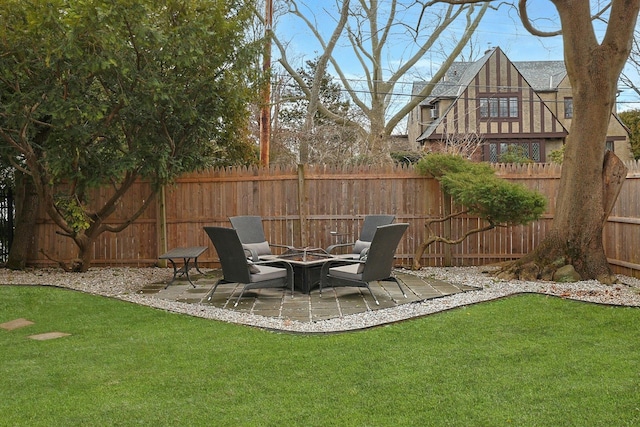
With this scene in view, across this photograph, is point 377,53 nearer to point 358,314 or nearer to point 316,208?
point 316,208

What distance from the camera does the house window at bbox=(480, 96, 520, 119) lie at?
1028 inches

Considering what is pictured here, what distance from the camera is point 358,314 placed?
6.48 m

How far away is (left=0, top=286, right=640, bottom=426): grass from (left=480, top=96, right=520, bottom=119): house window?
21.0m

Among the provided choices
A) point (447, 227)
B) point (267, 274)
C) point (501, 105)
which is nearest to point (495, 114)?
point (501, 105)

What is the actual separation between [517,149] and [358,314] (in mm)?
21620

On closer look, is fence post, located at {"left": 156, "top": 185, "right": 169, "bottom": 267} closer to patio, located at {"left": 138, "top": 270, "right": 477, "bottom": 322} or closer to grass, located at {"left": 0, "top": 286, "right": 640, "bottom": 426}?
patio, located at {"left": 138, "top": 270, "right": 477, "bottom": 322}

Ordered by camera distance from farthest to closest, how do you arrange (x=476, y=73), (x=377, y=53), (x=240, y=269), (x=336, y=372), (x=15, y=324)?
(x=476, y=73) < (x=377, y=53) < (x=240, y=269) < (x=15, y=324) < (x=336, y=372)

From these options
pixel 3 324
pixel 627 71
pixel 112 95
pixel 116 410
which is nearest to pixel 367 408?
pixel 116 410

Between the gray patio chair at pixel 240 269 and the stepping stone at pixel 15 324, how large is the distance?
6.94ft

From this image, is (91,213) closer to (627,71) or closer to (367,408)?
(367,408)

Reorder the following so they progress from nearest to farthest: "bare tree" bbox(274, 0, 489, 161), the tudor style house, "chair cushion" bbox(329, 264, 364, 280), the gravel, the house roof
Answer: the gravel → "chair cushion" bbox(329, 264, 364, 280) → "bare tree" bbox(274, 0, 489, 161) → the tudor style house → the house roof

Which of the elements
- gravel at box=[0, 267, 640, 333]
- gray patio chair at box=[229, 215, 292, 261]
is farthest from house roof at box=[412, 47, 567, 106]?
gray patio chair at box=[229, 215, 292, 261]

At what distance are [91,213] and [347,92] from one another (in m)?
16.1

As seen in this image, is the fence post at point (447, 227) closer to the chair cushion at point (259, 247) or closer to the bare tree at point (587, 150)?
the bare tree at point (587, 150)
